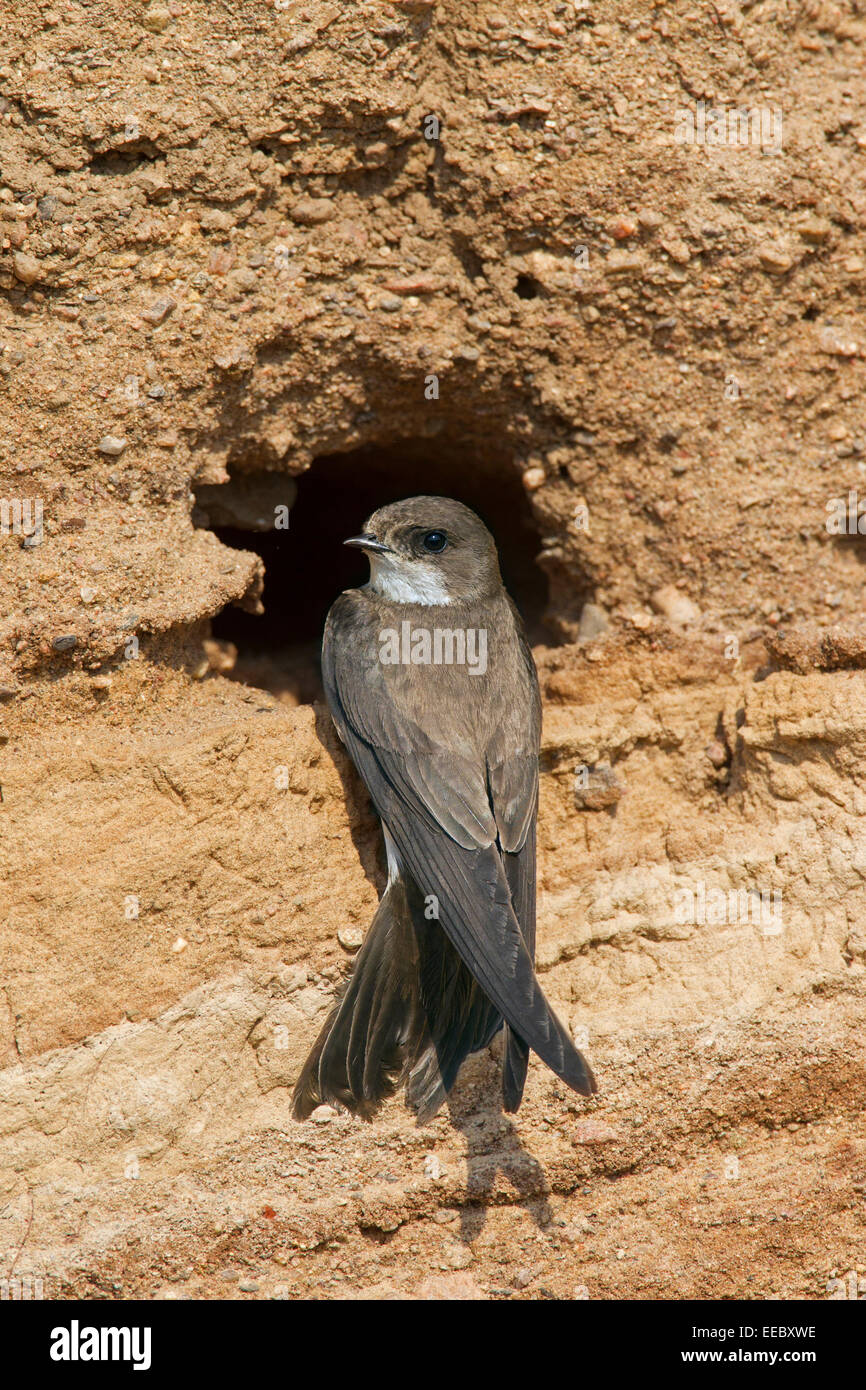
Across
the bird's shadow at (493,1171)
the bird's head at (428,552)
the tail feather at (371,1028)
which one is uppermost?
the bird's head at (428,552)

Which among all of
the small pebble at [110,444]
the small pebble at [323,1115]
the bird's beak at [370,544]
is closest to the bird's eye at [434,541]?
the bird's beak at [370,544]

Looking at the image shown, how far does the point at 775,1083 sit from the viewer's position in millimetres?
2955

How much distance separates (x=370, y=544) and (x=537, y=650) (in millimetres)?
729

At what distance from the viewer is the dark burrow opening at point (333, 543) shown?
14.1ft

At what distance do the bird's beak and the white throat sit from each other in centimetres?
2

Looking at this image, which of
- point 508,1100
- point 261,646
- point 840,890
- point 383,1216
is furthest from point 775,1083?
point 261,646

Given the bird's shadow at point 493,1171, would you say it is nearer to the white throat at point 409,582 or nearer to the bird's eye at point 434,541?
the white throat at point 409,582

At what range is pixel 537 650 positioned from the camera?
12.7ft

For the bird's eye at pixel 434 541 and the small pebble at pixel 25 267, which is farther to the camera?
the bird's eye at pixel 434 541

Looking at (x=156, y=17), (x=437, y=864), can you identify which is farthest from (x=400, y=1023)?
(x=156, y=17)

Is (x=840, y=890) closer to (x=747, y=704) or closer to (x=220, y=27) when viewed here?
(x=747, y=704)

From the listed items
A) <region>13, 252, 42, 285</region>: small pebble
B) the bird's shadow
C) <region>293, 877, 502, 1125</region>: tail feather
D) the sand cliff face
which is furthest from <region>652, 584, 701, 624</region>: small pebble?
<region>13, 252, 42, 285</region>: small pebble

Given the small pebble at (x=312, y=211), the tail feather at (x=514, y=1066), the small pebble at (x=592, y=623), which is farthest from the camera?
the small pebble at (x=592, y=623)

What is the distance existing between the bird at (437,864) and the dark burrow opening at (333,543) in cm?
90
